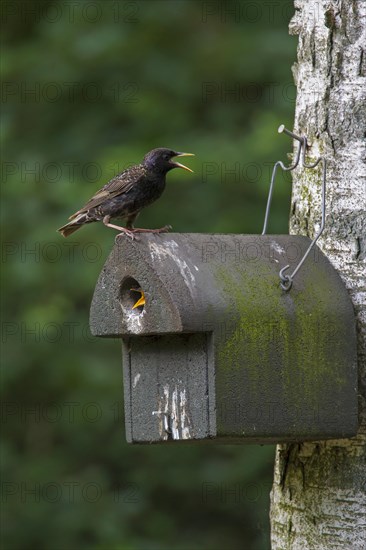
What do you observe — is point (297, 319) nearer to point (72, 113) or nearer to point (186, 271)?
point (186, 271)

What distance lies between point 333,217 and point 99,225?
11.9 ft

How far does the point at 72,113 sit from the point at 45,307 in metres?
1.77

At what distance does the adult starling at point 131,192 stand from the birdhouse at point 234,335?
0.80 metres

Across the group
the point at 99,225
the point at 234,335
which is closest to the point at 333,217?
the point at 234,335

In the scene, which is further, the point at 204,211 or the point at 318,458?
the point at 204,211

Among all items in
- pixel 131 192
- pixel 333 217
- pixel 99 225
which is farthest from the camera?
pixel 99 225

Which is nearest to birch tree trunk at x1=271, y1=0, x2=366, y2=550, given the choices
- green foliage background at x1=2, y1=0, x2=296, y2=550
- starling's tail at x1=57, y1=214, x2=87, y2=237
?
starling's tail at x1=57, y1=214, x2=87, y2=237

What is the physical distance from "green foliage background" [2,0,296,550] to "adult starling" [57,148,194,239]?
216 centimetres

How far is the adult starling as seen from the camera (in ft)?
15.5

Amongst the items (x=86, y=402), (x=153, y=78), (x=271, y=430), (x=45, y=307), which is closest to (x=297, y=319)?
(x=271, y=430)

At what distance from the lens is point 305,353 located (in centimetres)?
378

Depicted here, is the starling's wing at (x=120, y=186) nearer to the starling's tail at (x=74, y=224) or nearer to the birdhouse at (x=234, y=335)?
the starling's tail at (x=74, y=224)

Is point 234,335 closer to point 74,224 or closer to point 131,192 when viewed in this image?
point 131,192

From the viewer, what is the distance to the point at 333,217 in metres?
3.98
